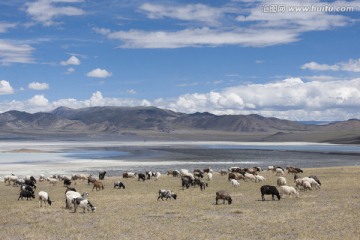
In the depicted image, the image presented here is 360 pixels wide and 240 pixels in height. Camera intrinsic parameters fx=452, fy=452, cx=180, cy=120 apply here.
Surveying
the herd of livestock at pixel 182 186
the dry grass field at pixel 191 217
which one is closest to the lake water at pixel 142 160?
the herd of livestock at pixel 182 186

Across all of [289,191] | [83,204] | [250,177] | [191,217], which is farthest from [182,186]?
[191,217]

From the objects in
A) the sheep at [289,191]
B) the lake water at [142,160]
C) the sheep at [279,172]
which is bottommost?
the lake water at [142,160]

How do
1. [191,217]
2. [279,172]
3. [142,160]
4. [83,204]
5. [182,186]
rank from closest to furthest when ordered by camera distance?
[191,217] < [83,204] < [182,186] < [279,172] < [142,160]

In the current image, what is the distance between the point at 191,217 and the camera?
21.2 metres

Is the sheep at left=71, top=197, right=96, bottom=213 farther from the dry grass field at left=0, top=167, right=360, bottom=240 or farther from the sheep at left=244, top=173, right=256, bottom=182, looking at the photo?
the sheep at left=244, top=173, right=256, bottom=182

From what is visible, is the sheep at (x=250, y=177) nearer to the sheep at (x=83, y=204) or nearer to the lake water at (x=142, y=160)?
the sheep at (x=83, y=204)

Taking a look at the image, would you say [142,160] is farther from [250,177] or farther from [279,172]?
[250,177]

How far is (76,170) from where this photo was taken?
2159 inches

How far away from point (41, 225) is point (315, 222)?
1169 centimetres

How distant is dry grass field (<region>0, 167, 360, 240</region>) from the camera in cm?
1741

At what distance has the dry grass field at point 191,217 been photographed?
1741cm

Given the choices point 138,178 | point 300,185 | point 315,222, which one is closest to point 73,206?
point 315,222

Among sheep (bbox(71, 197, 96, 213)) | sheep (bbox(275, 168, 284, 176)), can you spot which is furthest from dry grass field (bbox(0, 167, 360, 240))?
sheep (bbox(275, 168, 284, 176))

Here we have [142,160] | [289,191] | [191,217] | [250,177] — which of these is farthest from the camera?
[142,160]
